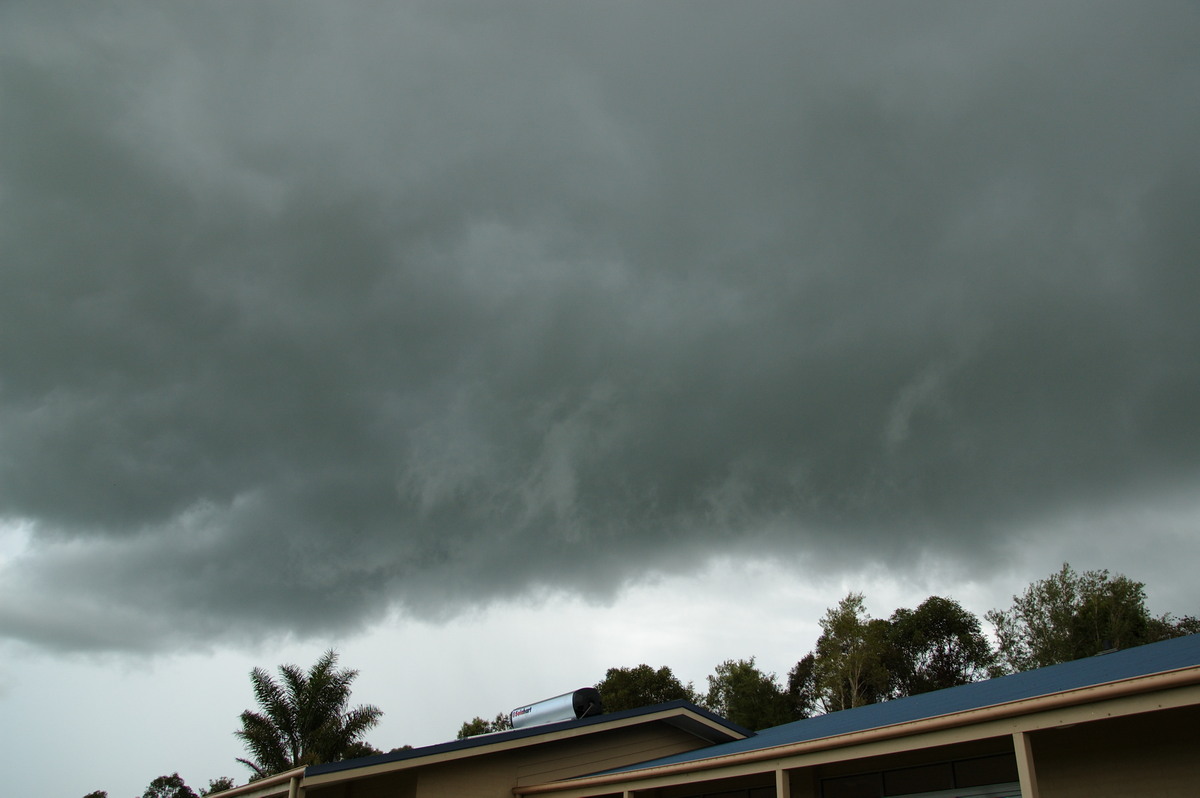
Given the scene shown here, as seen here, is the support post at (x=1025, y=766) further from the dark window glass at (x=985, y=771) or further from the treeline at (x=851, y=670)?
the treeline at (x=851, y=670)

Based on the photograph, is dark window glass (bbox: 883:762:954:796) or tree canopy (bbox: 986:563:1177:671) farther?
tree canopy (bbox: 986:563:1177:671)

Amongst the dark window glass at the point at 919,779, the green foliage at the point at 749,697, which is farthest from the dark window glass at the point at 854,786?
the green foliage at the point at 749,697

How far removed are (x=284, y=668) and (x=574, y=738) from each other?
2403cm

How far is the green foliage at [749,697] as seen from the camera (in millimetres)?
58281

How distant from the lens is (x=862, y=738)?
11.8 meters

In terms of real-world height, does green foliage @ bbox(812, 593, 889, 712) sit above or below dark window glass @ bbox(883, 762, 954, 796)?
above

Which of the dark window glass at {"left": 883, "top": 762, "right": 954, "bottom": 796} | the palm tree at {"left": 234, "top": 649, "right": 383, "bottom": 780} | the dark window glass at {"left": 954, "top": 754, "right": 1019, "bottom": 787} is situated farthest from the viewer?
the palm tree at {"left": 234, "top": 649, "right": 383, "bottom": 780}

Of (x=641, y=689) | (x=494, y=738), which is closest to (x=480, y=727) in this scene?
(x=641, y=689)

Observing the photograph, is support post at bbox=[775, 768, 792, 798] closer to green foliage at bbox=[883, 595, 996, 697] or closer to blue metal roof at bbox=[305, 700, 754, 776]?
blue metal roof at bbox=[305, 700, 754, 776]

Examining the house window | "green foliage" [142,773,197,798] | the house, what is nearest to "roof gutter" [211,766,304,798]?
the house

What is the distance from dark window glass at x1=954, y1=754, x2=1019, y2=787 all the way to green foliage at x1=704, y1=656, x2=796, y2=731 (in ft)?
155

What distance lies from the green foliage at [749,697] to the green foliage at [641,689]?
3095 millimetres

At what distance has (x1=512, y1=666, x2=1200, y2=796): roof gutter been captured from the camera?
869 centimetres

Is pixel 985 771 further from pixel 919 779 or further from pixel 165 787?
pixel 165 787
